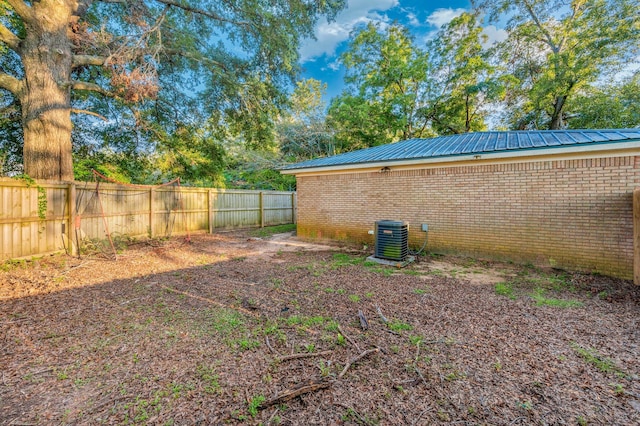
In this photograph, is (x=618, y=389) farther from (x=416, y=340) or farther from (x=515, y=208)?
(x=515, y=208)

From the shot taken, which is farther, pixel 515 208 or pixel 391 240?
pixel 391 240

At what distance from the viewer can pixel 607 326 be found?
2.89 metres

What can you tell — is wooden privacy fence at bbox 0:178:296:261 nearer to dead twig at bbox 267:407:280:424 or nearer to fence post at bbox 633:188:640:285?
dead twig at bbox 267:407:280:424

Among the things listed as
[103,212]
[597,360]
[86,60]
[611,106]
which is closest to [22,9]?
[86,60]

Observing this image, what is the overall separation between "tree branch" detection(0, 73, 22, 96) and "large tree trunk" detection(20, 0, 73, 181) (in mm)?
126

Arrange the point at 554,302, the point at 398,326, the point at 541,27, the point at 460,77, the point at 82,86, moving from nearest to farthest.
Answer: the point at 398,326, the point at 554,302, the point at 82,86, the point at 541,27, the point at 460,77

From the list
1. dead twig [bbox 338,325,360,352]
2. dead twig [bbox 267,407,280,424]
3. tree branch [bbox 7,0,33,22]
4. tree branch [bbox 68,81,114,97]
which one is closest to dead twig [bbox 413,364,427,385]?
dead twig [bbox 338,325,360,352]

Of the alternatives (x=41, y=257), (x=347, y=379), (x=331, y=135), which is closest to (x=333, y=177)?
(x=347, y=379)

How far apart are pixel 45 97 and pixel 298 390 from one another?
9.02m

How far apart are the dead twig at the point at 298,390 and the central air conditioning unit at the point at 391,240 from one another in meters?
4.26

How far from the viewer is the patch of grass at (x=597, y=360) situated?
2127 millimetres

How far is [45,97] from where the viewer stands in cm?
628

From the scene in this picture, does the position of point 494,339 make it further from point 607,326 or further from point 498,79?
point 498,79

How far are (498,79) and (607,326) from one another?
1744 centimetres
